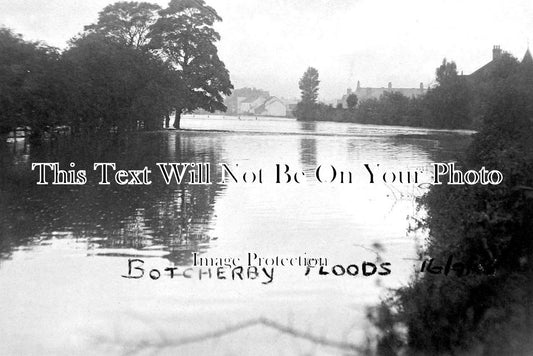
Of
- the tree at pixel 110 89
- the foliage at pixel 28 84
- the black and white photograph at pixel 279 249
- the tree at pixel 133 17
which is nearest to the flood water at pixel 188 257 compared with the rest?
the black and white photograph at pixel 279 249

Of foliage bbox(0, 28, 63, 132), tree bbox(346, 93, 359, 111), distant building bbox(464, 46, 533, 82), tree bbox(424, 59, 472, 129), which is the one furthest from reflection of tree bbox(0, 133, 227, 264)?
tree bbox(424, 59, 472, 129)

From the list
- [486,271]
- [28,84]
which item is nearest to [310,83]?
[486,271]

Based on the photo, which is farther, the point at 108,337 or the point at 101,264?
the point at 101,264

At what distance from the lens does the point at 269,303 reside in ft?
16.4

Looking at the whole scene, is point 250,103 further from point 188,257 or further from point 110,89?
point 110,89

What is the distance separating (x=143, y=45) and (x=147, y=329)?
20.9ft

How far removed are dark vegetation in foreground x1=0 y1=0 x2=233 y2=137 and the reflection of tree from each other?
1.66 meters

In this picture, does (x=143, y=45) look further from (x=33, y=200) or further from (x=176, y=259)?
(x=176, y=259)

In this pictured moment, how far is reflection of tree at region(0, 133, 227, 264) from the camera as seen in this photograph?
279 inches

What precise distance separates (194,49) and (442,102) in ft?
19.7

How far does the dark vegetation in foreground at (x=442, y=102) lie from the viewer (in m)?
5.56

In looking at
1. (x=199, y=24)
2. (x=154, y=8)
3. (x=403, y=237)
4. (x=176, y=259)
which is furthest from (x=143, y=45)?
(x=403, y=237)

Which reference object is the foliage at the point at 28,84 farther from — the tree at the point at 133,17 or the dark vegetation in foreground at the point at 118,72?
the tree at the point at 133,17

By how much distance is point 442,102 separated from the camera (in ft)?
37.4
